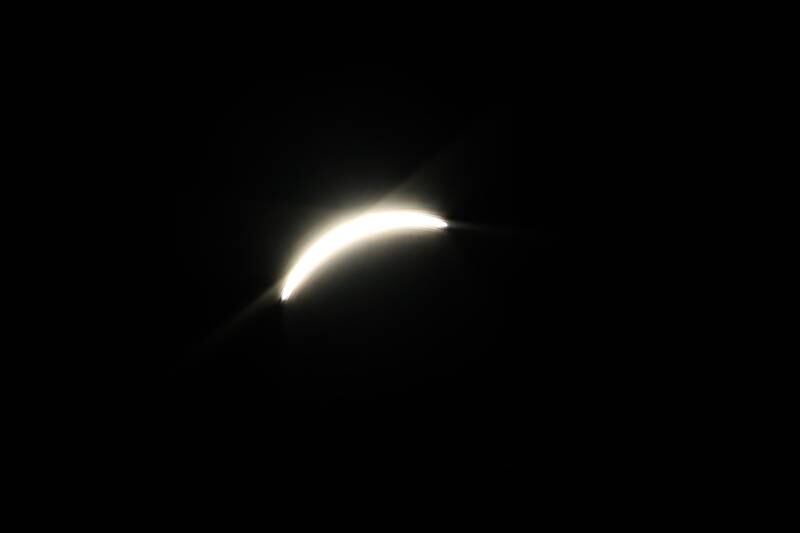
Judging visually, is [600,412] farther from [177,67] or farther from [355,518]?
[177,67]

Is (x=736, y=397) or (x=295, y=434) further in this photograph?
(x=295, y=434)

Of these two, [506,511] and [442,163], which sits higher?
[442,163]

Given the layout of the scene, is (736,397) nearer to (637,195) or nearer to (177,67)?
(637,195)

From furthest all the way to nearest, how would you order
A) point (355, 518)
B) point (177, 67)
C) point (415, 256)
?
point (415, 256) < point (355, 518) < point (177, 67)

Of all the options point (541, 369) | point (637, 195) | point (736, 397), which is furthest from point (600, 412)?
point (637, 195)

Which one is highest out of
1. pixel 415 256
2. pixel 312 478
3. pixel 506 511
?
pixel 415 256

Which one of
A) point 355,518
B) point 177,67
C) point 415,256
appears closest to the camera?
point 177,67

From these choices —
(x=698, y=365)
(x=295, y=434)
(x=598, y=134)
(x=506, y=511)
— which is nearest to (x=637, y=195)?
(x=598, y=134)
